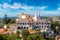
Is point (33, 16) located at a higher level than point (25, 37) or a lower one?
higher

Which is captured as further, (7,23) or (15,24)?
(7,23)

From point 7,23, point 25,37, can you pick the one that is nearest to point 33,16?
point 7,23

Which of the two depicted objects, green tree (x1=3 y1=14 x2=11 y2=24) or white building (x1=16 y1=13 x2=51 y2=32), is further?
green tree (x1=3 y1=14 x2=11 y2=24)

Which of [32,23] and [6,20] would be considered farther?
[6,20]

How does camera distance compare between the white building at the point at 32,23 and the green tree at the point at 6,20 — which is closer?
the white building at the point at 32,23

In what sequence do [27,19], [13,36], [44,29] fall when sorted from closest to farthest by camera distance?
[13,36] → [44,29] → [27,19]

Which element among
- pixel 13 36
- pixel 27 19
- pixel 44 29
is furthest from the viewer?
pixel 27 19

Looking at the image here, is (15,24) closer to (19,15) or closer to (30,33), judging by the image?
(19,15)

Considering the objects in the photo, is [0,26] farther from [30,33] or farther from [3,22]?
[30,33]
